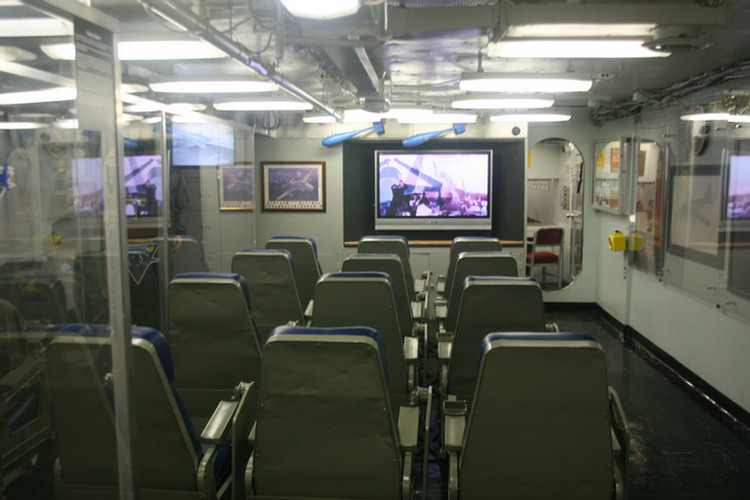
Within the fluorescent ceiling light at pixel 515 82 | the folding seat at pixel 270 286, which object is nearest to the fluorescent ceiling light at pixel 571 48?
the fluorescent ceiling light at pixel 515 82

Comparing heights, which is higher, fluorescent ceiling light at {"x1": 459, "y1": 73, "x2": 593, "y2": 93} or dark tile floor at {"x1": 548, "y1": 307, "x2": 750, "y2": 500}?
fluorescent ceiling light at {"x1": 459, "y1": 73, "x2": 593, "y2": 93}

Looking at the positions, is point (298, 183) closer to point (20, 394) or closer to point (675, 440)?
point (675, 440)

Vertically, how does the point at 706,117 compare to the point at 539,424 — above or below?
above

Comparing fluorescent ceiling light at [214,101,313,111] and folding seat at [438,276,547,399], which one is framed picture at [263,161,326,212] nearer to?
fluorescent ceiling light at [214,101,313,111]

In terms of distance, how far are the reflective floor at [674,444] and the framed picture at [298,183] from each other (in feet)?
14.0

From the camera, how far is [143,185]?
479 cm

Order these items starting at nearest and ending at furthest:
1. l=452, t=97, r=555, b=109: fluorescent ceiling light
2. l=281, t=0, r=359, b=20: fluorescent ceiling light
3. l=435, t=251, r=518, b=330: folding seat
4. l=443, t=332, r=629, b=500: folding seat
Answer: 1. l=281, t=0, r=359, b=20: fluorescent ceiling light
2. l=443, t=332, r=629, b=500: folding seat
3. l=435, t=251, r=518, b=330: folding seat
4. l=452, t=97, r=555, b=109: fluorescent ceiling light

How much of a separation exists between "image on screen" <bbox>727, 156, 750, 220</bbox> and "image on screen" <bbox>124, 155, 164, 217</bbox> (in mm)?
4291

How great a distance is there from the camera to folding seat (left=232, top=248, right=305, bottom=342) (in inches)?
157

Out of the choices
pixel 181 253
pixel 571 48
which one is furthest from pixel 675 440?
pixel 181 253

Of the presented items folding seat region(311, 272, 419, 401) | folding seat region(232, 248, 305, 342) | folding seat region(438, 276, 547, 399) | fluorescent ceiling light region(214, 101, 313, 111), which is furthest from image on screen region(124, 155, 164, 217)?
folding seat region(438, 276, 547, 399)

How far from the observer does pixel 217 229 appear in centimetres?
632

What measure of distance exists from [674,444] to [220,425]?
306 cm

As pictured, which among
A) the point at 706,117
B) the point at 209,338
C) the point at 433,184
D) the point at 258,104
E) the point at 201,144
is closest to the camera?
the point at 209,338
